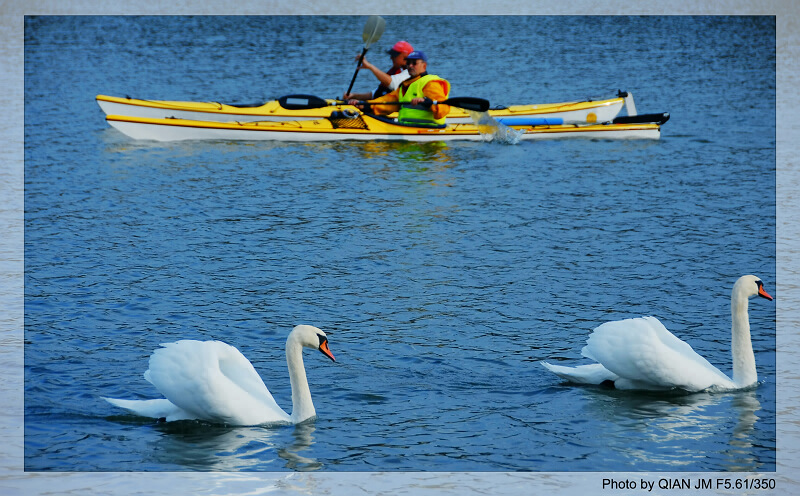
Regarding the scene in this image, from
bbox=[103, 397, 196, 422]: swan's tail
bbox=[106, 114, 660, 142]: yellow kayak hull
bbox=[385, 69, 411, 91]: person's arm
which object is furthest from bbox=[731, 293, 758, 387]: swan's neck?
bbox=[385, 69, 411, 91]: person's arm

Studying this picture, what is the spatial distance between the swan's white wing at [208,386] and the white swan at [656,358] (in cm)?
232

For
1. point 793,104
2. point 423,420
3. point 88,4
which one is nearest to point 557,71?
point 793,104

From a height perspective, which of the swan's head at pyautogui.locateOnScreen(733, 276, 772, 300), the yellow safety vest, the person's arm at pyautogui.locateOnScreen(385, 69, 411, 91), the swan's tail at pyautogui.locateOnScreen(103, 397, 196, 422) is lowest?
the swan's tail at pyautogui.locateOnScreen(103, 397, 196, 422)

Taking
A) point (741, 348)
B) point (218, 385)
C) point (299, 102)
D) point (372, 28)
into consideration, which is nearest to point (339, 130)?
point (299, 102)

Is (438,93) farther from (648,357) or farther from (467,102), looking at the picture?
(648,357)

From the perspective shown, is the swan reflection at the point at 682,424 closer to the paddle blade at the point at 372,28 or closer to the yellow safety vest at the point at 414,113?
the yellow safety vest at the point at 414,113

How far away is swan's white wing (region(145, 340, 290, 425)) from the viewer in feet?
22.2

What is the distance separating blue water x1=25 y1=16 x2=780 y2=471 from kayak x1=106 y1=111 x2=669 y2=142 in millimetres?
259

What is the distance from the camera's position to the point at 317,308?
10.1m

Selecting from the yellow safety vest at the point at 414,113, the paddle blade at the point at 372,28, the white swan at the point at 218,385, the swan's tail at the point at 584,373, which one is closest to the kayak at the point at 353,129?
the yellow safety vest at the point at 414,113

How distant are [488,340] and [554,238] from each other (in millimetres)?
3965

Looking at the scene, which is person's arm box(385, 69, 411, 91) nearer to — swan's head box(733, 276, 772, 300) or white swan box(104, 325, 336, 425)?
swan's head box(733, 276, 772, 300)

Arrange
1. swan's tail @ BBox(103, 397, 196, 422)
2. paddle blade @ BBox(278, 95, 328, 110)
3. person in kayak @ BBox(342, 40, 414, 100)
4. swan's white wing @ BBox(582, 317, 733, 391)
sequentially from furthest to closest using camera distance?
person in kayak @ BBox(342, 40, 414, 100)
paddle blade @ BBox(278, 95, 328, 110)
swan's white wing @ BBox(582, 317, 733, 391)
swan's tail @ BBox(103, 397, 196, 422)

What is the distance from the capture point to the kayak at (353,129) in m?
18.1
